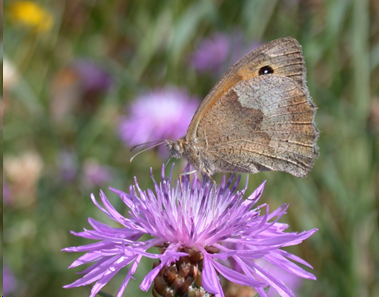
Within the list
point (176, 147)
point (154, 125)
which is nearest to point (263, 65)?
point (176, 147)

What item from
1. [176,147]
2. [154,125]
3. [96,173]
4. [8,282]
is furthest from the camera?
[96,173]

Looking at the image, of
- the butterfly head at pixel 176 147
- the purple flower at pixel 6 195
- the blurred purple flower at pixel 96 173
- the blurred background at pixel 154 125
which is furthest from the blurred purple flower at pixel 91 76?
the butterfly head at pixel 176 147

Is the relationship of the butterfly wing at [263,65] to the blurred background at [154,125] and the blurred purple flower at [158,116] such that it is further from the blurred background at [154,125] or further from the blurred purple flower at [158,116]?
the blurred purple flower at [158,116]

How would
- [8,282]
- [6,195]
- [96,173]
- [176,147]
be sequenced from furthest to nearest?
[96,173] < [6,195] < [8,282] < [176,147]

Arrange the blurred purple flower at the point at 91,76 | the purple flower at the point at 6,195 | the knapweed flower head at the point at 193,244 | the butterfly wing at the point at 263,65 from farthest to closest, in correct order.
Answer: the blurred purple flower at the point at 91,76 → the purple flower at the point at 6,195 → the butterfly wing at the point at 263,65 → the knapweed flower head at the point at 193,244

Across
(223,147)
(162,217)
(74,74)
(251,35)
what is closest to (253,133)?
(223,147)

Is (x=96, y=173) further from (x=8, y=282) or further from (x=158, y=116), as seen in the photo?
(x=8, y=282)

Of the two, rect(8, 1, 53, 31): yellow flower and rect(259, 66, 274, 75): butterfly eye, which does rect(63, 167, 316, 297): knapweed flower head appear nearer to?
rect(259, 66, 274, 75): butterfly eye
